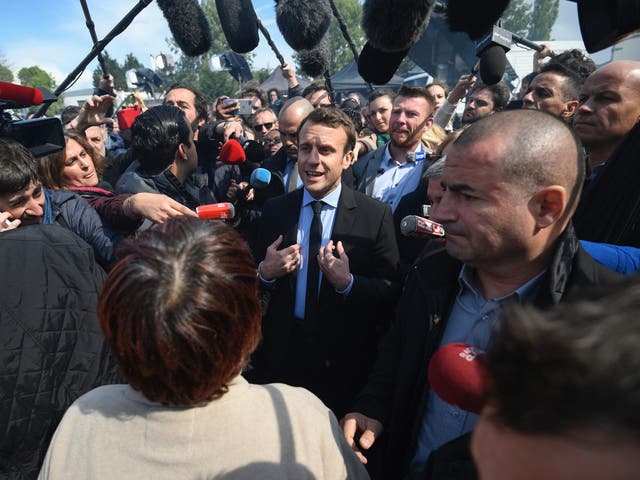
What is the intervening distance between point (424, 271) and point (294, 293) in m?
1.05

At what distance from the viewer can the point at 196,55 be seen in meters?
2.96

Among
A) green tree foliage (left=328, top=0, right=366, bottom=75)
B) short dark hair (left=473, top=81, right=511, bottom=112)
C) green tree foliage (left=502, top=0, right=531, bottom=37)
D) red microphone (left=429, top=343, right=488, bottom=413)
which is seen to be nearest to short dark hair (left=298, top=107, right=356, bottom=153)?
red microphone (left=429, top=343, right=488, bottom=413)

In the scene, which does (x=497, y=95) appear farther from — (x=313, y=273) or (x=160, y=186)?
(x=160, y=186)

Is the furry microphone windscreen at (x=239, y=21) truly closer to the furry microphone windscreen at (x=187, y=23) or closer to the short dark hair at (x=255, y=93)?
the furry microphone windscreen at (x=187, y=23)

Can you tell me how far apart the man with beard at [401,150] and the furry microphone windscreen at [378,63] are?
1647 mm

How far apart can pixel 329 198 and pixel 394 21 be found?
4.31 ft

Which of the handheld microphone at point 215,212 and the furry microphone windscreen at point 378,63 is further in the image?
the handheld microphone at point 215,212

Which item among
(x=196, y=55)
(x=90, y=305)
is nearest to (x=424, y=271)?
(x=90, y=305)

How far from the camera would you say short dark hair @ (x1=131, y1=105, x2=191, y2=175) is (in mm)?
2645

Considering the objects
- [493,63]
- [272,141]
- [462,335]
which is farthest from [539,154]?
[272,141]

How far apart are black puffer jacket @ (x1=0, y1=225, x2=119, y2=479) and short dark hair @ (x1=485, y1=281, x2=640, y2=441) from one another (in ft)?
5.14

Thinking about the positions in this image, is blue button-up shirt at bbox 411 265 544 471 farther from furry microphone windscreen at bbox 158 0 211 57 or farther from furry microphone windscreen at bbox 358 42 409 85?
furry microphone windscreen at bbox 158 0 211 57

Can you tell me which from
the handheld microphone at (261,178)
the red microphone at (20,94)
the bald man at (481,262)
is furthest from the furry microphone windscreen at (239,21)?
the bald man at (481,262)

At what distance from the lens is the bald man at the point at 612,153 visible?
1.54 meters
